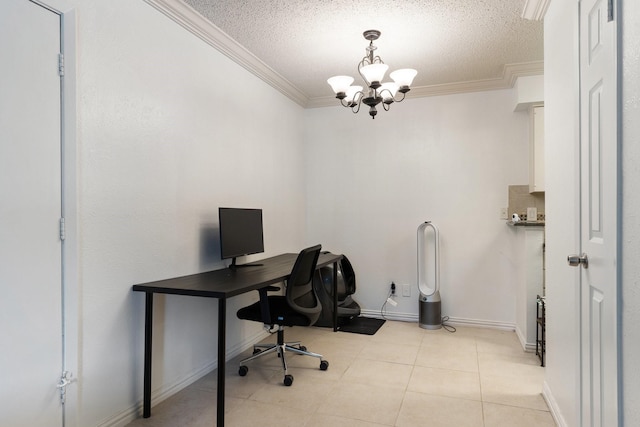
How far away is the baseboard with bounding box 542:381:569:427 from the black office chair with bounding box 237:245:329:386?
1.44m

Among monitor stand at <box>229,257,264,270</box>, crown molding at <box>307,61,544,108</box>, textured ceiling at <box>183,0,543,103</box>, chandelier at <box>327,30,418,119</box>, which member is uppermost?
textured ceiling at <box>183,0,543,103</box>

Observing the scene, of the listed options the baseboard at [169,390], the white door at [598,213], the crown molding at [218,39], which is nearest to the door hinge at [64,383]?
the baseboard at [169,390]

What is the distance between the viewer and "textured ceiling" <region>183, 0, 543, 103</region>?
8.36 feet

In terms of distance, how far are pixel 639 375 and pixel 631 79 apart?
86 centimetres

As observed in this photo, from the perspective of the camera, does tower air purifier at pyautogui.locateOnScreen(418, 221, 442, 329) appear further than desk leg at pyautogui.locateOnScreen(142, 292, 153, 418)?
Yes

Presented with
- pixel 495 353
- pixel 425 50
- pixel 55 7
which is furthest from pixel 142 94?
pixel 495 353

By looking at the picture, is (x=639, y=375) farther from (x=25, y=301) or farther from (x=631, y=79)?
(x=25, y=301)

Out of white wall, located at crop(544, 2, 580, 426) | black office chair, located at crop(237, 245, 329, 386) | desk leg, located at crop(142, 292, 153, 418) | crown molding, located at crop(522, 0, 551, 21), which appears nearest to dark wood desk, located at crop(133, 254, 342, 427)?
desk leg, located at crop(142, 292, 153, 418)

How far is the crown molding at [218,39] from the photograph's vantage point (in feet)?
8.06

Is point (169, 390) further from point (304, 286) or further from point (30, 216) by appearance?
point (30, 216)

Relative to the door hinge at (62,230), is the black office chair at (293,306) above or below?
below

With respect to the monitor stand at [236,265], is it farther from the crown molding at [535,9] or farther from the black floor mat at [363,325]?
the crown molding at [535,9]

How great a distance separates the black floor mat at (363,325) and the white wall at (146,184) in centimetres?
105

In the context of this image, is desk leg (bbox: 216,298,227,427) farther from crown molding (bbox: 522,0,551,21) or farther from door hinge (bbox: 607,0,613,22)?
crown molding (bbox: 522,0,551,21)
